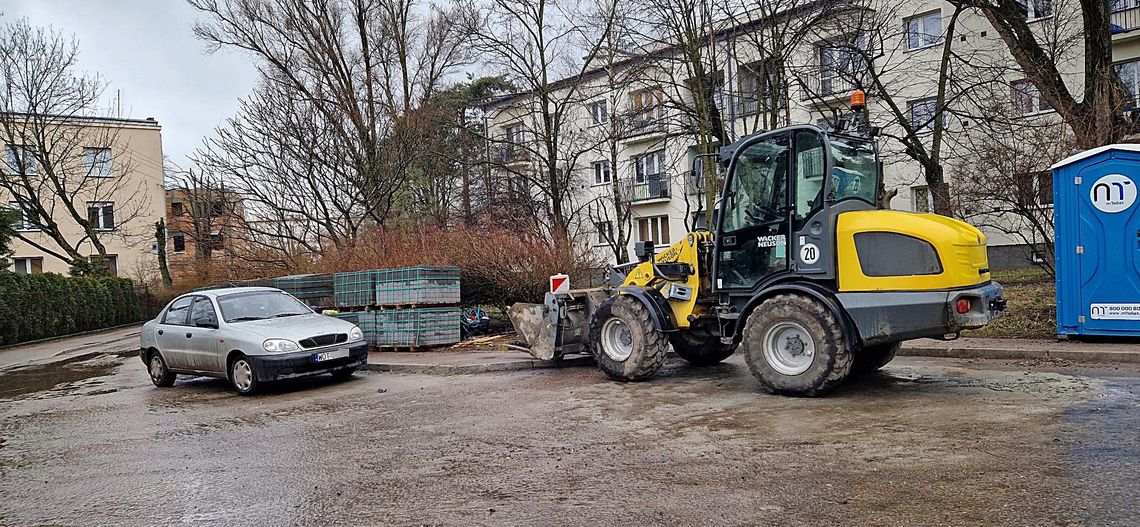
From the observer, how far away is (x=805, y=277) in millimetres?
8047

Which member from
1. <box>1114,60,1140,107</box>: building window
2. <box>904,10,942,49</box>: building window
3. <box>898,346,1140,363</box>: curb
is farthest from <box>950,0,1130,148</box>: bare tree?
<box>1114,60,1140,107</box>: building window

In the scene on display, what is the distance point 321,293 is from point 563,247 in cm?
543

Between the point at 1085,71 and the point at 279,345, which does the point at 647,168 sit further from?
the point at 279,345

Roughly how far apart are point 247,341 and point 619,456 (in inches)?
266

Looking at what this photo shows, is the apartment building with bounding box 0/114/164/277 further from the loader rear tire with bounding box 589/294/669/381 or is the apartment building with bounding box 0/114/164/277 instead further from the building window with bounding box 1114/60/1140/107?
the building window with bounding box 1114/60/1140/107

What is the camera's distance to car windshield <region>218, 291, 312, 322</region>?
11422mm

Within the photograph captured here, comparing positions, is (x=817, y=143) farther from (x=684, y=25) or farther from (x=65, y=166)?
(x=65, y=166)

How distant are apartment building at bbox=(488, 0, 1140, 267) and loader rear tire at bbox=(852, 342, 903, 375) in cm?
259

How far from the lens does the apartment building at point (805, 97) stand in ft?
54.3

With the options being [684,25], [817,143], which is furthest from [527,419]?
[684,25]

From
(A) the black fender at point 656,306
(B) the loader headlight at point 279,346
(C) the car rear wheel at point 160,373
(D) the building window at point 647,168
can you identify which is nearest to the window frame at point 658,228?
(D) the building window at point 647,168

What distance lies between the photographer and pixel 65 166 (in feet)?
117

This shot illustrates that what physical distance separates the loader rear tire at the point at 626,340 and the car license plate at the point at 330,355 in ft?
12.4

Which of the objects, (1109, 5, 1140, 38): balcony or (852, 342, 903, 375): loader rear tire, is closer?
(852, 342, 903, 375): loader rear tire
